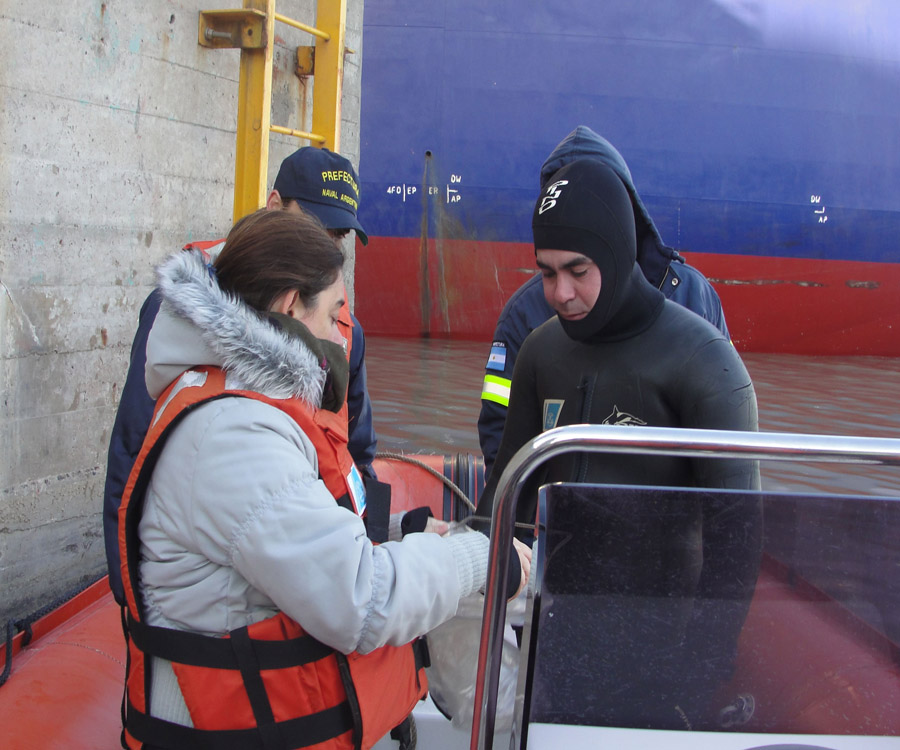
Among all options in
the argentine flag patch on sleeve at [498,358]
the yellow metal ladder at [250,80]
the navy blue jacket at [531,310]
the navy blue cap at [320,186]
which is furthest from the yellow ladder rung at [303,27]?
the argentine flag patch on sleeve at [498,358]

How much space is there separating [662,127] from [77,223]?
25.4ft

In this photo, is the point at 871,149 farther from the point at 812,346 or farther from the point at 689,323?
the point at 689,323

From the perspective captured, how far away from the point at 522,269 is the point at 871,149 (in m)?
4.36

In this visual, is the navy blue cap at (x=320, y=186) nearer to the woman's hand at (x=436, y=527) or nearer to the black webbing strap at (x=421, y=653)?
the woman's hand at (x=436, y=527)

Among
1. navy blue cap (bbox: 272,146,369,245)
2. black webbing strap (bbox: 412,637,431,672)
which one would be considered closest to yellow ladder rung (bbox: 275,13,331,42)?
navy blue cap (bbox: 272,146,369,245)

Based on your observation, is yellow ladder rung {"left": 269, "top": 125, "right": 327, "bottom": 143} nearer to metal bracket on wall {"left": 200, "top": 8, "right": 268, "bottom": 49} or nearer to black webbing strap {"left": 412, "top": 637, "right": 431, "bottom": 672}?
metal bracket on wall {"left": 200, "top": 8, "right": 268, "bottom": 49}

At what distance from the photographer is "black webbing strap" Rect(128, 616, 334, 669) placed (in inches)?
41.6

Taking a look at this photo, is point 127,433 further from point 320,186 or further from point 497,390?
point 497,390

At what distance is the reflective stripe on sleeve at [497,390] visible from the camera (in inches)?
96.3

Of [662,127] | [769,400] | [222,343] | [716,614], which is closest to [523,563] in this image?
[716,614]

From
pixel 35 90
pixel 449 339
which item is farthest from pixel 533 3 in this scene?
pixel 35 90

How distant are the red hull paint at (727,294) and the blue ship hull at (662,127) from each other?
0.03 m

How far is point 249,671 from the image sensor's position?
1.06 metres

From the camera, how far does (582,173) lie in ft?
5.26
